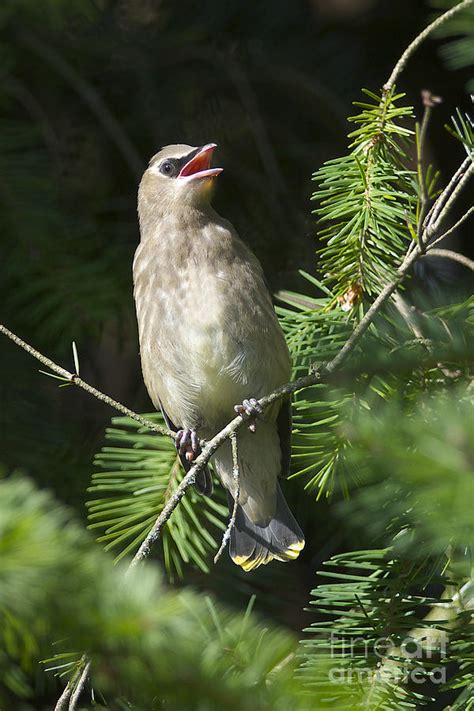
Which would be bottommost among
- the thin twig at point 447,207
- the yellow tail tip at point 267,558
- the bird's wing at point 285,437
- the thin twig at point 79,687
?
the yellow tail tip at point 267,558

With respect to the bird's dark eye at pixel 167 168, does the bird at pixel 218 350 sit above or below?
below

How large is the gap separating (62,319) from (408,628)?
5.32 feet

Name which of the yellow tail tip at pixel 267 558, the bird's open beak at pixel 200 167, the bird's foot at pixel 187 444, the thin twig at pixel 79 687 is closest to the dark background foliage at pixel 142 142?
the yellow tail tip at pixel 267 558

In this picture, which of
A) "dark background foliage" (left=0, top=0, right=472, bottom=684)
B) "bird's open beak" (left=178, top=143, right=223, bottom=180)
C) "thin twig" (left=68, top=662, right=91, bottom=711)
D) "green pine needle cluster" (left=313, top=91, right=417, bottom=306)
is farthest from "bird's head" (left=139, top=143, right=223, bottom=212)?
"thin twig" (left=68, top=662, right=91, bottom=711)

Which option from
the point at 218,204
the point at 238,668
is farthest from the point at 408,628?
the point at 218,204

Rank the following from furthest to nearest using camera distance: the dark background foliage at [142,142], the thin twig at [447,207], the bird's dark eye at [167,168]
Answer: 1. the bird's dark eye at [167,168]
2. the dark background foliage at [142,142]
3. the thin twig at [447,207]

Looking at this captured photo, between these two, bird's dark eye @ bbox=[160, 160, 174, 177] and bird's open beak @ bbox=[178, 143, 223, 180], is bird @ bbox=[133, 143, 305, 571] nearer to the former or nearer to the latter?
bird's open beak @ bbox=[178, 143, 223, 180]

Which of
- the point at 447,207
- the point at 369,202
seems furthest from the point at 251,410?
the point at 447,207

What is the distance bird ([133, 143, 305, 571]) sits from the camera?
3344 mm

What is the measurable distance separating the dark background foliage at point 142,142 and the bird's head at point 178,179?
17cm

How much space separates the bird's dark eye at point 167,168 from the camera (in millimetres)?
3823

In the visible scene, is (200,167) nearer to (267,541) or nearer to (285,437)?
(285,437)

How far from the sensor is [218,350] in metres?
3.36

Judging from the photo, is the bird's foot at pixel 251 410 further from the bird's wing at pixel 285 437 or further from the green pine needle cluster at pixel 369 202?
the green pine needle cluster at pixel 369 202
